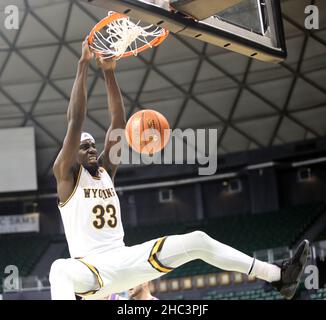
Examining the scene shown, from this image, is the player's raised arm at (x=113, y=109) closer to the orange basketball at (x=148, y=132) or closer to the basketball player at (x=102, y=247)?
the basketball player at (x=102, y=247)

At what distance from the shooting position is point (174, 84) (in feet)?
65.8

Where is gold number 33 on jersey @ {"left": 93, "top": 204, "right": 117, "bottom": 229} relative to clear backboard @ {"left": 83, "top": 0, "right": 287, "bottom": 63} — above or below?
below

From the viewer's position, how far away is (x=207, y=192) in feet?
72.0

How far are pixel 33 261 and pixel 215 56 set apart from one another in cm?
783

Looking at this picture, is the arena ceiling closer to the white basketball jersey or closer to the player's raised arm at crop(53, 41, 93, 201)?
the player's raised arm at crop(53, 41, 93, 201)

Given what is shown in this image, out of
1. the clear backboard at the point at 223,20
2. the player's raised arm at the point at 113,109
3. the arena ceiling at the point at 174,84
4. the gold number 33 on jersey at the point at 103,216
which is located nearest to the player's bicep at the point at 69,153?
the gold number 33 on jersey at the point at 103,216

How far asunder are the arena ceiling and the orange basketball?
40.6 ft

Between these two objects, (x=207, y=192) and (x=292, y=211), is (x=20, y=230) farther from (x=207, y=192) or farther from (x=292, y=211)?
(x=292, y=211)

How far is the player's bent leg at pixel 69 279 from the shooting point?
16.2ft

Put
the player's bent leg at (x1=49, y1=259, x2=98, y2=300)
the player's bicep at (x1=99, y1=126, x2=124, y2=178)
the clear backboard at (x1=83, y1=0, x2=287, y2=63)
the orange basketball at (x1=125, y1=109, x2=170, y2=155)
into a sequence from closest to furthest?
the player's bent leg at (x1=49, y1=259, x2=98, y2=300) → the clear backboard at (x1=83, y1=0, x2=287, y2=63) → the player's bicep at (x1=99, y1=126, x2=124, y2=178) → the orange basketball at (x1=125, y1=109, x2=170, y2=155)

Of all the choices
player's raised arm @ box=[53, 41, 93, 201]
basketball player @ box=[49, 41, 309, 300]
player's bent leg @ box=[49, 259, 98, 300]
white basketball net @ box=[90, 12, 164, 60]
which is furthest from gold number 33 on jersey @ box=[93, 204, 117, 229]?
white basketball net @ box=[90, 12, 164, 60]

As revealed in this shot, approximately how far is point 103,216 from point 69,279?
2.55 feet

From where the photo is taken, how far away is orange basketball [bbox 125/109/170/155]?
21.6ft
